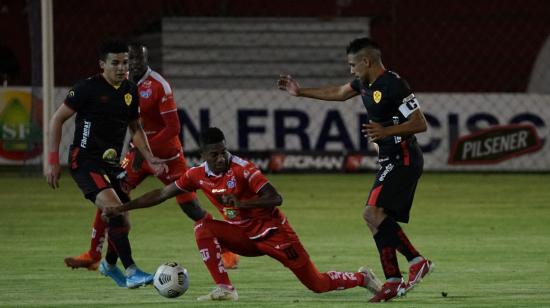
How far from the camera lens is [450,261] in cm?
1082

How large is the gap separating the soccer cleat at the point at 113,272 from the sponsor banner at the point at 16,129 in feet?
35.3

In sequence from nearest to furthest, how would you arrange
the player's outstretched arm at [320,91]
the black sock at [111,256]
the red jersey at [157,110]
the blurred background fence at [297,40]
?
the player's outstretched arm at [320,91] → the black sock at [111,256] → the red jersey at [157,110] → the blurred background fence at [297,40]

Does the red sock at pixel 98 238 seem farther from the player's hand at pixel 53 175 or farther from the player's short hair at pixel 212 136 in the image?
the player's short hair at pixel 212 136

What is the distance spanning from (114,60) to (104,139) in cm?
60

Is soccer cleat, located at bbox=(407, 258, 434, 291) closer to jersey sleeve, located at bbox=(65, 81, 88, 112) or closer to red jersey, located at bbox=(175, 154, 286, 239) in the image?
red jersey, located at bbox=(175, 154, 286, 239)

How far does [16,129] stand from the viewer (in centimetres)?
2078

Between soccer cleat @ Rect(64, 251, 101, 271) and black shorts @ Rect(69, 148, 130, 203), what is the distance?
704mm

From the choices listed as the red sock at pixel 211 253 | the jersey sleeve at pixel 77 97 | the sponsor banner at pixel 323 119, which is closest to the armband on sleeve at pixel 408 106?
the red sock at pixel 211 253

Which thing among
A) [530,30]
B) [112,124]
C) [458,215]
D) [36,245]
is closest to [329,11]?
[530,30]

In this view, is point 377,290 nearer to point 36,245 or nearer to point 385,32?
point 36,245

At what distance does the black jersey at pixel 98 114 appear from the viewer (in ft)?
31.5

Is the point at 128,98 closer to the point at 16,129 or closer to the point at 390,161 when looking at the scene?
the point at 390,161

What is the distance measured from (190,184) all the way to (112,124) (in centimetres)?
124

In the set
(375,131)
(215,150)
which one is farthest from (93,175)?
(375,131)
